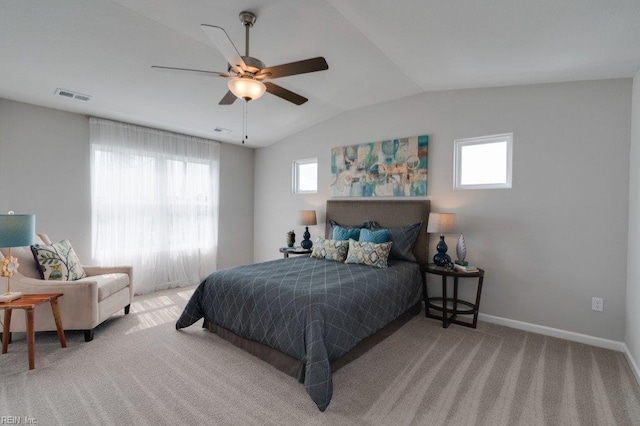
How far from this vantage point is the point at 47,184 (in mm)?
3701

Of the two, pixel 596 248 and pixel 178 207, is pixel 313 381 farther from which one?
pixel 178 207

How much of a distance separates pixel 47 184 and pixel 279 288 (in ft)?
11.2

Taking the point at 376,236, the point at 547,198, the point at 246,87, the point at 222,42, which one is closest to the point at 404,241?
the point at 376,236

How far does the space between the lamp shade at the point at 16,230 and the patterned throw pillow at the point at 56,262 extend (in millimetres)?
547

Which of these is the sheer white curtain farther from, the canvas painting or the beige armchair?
the canvas painting

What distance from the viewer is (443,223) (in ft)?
11.2

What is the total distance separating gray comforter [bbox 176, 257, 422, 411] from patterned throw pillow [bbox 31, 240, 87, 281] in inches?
50.3

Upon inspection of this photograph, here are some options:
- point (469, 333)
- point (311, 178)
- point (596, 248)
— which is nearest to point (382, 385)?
point (469, 333)

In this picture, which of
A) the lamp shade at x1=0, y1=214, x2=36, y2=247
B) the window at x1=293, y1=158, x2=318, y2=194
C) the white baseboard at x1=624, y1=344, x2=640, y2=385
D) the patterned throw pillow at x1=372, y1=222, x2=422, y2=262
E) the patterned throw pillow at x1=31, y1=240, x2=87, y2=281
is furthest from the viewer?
the window at x1=293, y1=158, x2=318, y2=194

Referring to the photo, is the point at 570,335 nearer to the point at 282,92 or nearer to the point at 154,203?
the point at 282,92

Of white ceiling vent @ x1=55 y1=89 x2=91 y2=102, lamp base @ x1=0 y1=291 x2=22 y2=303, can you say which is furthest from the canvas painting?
Answer: lamp base @ x1=0 y1=291 x2=22 y2=303

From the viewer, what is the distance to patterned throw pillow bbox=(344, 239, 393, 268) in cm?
342

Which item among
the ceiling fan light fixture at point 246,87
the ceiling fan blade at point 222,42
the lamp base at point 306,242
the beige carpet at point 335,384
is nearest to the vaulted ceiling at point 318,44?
the ceiling fan blade at point 222,42

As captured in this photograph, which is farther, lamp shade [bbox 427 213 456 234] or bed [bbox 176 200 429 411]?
lamp shade [bbox 427 213 456 234]
